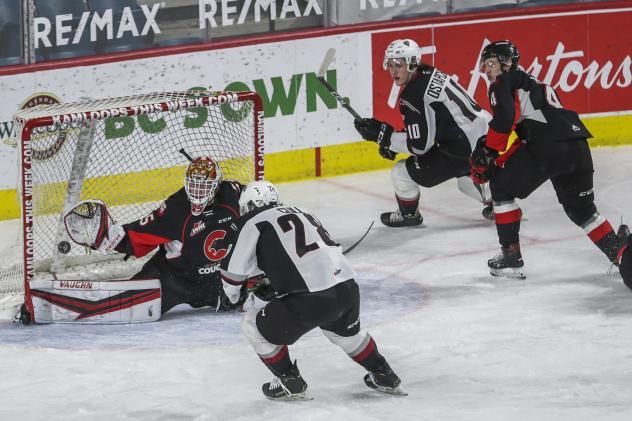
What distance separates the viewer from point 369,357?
4.72 meters

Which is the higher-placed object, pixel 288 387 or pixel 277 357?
pixel 277 357

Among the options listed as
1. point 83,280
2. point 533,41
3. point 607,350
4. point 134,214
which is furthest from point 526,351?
point 533,41

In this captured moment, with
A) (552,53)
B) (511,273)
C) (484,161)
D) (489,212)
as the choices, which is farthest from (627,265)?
(552,53)

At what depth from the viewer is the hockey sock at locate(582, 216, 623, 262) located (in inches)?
244

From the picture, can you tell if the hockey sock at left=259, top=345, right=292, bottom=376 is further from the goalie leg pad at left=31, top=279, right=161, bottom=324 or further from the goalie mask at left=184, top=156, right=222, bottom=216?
the goalie leg pad at left=31, top=279, right=161, bottom=324

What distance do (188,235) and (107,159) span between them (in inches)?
56.1

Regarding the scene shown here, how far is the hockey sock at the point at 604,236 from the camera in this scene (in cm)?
620

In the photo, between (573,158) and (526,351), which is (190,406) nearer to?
(526,351)

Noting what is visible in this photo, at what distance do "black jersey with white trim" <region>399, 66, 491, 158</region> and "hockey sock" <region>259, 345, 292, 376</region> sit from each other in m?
2.31

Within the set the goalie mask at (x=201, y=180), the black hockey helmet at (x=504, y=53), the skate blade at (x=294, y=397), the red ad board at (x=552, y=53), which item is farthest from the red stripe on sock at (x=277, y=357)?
the red ad board at (x=552, y=53)

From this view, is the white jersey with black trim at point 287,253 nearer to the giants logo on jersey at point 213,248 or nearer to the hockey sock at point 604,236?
the giants logo on jersey at point 213,248

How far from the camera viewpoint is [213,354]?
5.36m

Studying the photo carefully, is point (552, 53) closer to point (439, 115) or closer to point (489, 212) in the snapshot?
point (489, 212)

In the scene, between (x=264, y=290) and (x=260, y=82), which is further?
(x=260, y=82)
